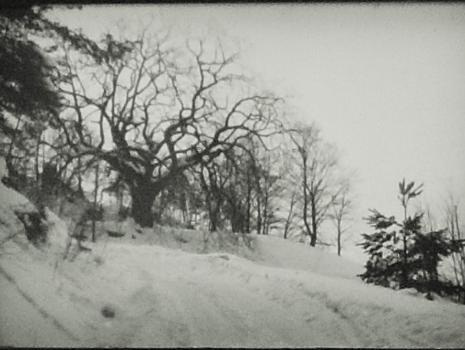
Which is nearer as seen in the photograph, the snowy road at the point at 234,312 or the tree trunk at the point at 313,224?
the snowy road at the point at 234,312

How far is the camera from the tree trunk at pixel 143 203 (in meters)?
15.6

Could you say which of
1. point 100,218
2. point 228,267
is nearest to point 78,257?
point 228,267

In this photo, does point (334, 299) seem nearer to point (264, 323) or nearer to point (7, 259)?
point (264, 323)

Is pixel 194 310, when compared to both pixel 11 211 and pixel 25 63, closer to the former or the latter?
pixel 11 211

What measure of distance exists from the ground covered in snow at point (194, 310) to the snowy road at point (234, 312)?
1 centimetres

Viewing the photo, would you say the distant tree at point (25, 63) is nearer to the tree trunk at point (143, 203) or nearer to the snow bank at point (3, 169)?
the snow bank at point (3, 169)

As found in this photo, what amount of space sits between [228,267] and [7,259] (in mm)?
4726

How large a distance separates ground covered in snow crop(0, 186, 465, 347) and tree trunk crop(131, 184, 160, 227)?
337 inches

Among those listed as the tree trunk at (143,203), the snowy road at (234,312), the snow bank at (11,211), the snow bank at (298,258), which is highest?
the tree trunk at (143,203)

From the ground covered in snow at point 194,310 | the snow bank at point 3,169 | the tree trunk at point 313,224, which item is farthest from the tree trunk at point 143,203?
the tree trunk at point 313,224

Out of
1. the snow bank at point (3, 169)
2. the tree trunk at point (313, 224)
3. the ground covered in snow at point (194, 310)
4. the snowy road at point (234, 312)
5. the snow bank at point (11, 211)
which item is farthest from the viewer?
the tree trunk at point (313, 224)

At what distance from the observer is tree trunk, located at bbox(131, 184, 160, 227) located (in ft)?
51.3

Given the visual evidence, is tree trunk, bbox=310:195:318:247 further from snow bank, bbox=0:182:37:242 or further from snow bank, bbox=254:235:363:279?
snow bank, bbox=0:182:37:242

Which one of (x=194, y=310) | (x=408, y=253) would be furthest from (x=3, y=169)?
(x=408, y=253)
